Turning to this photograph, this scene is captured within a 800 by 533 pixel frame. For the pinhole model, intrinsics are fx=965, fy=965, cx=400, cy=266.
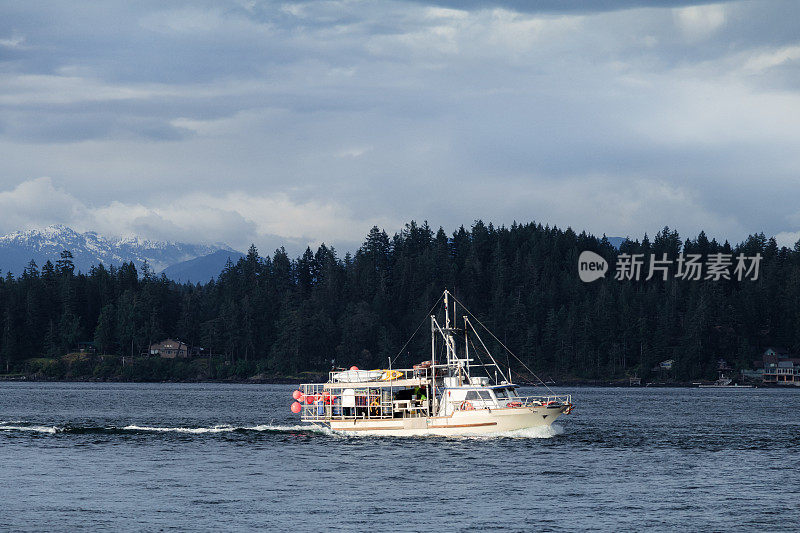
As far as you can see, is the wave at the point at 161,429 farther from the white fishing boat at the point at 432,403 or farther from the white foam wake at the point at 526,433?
the white foam wake at the point at 526,433

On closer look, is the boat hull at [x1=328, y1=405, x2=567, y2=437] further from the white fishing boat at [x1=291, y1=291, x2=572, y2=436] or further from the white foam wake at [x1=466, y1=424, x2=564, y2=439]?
the white foam wake at [x1=466, y1=424, x2=564, y2=439]

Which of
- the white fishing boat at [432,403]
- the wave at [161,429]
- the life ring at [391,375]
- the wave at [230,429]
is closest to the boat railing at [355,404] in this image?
the white fishing boat at [432,403]

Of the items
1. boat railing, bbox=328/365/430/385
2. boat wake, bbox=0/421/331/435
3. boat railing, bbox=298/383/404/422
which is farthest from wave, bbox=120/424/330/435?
boat railing, bbox=328/365/430/385

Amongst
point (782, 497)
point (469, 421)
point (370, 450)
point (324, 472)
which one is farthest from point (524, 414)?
point (782, 497)

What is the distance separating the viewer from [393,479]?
5722 cm

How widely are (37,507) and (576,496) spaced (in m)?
27.7

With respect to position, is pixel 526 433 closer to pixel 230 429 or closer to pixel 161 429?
pixel 230 429

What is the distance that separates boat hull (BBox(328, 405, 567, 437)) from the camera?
244 ft

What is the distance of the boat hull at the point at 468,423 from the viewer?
74.3 m

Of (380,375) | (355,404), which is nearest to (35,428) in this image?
(355,404)

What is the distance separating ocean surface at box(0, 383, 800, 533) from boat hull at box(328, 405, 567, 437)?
984 mm

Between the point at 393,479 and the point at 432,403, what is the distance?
68.3 ft

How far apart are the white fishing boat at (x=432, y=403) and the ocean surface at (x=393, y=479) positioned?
1477mm

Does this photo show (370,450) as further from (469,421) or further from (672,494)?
(672,494)
